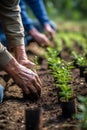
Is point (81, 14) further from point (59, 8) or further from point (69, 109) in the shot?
point (69, 109)

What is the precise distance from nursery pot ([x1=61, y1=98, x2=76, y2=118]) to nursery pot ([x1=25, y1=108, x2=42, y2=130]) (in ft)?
1.20

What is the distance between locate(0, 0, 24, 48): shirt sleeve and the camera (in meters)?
4.36

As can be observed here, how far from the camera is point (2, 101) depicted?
3.94 metres

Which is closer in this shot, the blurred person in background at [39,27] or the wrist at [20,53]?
the wrist at [20,53]

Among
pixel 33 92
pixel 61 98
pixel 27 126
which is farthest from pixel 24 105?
pixel 27 126

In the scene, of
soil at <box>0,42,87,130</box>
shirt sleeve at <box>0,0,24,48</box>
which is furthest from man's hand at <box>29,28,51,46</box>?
shirt sleeve at <box>0,0,24,48</box>

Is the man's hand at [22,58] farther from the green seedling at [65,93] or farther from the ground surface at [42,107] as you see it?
the green seedling at [65,93]

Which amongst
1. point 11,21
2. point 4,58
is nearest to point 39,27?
point 11,21

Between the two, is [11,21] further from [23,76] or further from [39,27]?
[39,27]

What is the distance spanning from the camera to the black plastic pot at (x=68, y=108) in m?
3.43

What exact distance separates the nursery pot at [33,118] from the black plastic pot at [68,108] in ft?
1.20

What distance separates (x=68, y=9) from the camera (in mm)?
13070

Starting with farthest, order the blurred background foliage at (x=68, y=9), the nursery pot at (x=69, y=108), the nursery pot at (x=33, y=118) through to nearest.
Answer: the blurred background foliage at (x=68, y=9)
the nursery pot at (x=69, y=108)
the nursery pot at (x=33, y=118)

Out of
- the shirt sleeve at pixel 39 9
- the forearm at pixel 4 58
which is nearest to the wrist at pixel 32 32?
the shirt sleeve at pixel 39 9
